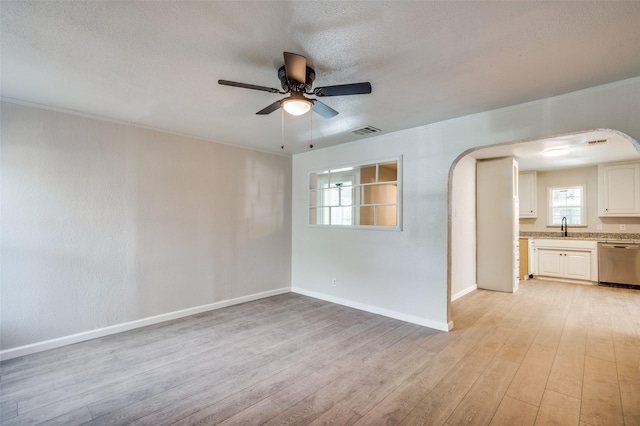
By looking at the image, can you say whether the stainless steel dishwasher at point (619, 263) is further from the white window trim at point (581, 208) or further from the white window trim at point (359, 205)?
the white window trim at point (359, 205)

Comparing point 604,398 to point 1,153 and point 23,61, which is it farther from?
point 1,153

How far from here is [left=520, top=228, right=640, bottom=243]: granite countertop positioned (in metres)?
5.59

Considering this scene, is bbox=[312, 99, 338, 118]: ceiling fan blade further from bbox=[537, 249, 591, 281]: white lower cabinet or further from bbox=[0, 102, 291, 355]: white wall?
bbox=[537, 249, 591, 281]: white lower cabinet

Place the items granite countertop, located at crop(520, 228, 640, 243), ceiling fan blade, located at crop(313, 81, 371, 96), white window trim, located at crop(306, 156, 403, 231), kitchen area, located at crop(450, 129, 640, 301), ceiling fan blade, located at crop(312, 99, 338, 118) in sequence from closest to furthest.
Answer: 1. ceiling fan blade, located at crop(313, 81, 371, 96)
2. ceiling fan blade, located at crop(312, 99, 338, 118)
3. white window trim, located at crop(306, 156, 403, 231)
4. kitchen area, located at crop(450, 129, 640, 301)
5. granite countertop, located at crop(520, 228, 640, 243)

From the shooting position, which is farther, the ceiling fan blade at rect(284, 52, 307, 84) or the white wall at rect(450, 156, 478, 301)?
the white wall at rect(450, 156, 478, 301)

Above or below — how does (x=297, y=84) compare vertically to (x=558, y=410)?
above

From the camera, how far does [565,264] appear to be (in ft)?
19.5

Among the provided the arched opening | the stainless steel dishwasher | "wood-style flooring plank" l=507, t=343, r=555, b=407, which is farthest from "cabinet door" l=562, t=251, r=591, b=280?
"wood-style flooring plank" l=507, t=343, r=555, b=407

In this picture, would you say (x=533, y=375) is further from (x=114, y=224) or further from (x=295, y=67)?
(x=114, y=224)

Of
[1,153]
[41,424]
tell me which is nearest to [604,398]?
[41,424]

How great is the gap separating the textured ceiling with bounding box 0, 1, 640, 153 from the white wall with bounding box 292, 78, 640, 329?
0.19 meters

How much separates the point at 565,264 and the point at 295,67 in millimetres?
6955

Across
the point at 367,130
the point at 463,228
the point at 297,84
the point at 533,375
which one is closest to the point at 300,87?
the point at 297,84

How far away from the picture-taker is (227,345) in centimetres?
301
